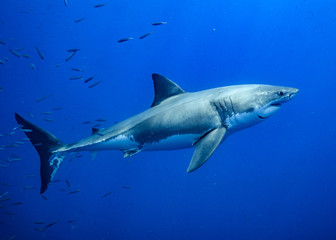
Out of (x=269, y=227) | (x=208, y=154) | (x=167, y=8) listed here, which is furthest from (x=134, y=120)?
(x=167, y=8)

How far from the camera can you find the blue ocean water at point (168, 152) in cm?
1972

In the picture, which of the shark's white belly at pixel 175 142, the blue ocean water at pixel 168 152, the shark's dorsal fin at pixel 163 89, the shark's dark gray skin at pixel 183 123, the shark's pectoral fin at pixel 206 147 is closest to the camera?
the shark's pectoral fin at pixel 206 147

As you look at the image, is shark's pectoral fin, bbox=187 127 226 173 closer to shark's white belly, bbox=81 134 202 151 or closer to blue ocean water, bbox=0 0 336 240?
shark's white belly, bbox=81 134 202 151

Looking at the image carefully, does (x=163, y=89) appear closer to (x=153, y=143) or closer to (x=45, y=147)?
(x=153, y=143)

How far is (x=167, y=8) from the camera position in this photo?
28719 millimetres

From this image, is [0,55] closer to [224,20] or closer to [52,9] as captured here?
[52,9]

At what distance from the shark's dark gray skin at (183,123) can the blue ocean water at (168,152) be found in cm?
1133

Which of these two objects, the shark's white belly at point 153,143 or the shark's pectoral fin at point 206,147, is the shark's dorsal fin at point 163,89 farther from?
the shark's pectoral fin at point 206,147

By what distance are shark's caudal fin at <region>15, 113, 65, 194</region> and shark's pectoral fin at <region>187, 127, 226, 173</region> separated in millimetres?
3478

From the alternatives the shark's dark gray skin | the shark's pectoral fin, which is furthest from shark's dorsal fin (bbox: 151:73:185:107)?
the shark's pectoral fin

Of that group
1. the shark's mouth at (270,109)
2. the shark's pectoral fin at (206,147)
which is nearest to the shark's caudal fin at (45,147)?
the shark's pectoral fin at (206,147)

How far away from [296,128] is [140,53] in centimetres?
2412

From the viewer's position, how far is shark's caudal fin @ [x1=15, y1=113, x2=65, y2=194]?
5426 mm

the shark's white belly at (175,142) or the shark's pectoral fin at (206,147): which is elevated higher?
the shark's pectoral fin at (206,147)
